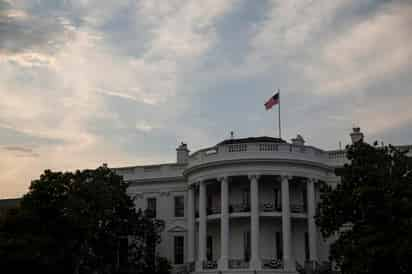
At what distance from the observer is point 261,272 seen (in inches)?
1711

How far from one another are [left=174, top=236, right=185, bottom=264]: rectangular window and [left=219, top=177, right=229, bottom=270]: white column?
7.00 meters

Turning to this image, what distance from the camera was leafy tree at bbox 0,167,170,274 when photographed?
40.2 meters

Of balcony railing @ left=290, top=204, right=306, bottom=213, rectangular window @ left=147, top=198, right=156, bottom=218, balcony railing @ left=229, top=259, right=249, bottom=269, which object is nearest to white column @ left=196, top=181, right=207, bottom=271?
balcony railing @ left=229, top=259, right=249, bottom=269

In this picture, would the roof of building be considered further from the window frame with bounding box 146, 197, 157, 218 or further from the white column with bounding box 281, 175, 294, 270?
the window frame with bounding box 146, 197, 157, 218

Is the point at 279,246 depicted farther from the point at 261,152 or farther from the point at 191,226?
the point at 261,152

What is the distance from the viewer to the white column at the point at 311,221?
4466cm

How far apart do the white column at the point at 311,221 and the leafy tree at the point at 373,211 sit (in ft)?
29.7

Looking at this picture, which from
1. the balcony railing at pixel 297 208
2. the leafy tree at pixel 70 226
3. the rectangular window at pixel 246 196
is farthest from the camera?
the rectangular window at pixel 246 196

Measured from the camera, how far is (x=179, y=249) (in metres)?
51.6

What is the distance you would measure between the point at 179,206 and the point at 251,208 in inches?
359

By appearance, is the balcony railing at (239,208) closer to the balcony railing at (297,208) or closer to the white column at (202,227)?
the white column at (202,227)

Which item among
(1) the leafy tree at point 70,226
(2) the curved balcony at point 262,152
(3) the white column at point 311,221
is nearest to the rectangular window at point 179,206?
(2) the curved balcony at point 262,152

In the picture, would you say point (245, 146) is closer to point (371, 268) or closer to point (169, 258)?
point (169, 258)

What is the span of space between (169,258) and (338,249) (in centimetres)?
1987
